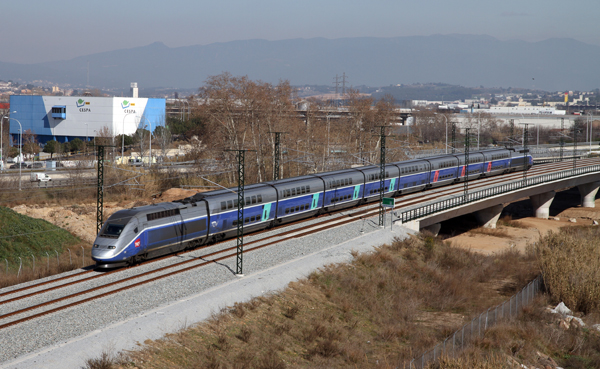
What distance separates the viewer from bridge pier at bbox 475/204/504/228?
66.1 meters

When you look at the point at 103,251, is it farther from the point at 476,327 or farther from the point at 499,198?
the point at 499,198

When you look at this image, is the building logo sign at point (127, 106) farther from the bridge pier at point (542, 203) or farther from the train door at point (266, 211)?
the train door at point (266, 211)

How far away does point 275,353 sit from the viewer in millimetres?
23906

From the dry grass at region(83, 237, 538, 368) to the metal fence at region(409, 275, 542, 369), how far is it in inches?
58.5

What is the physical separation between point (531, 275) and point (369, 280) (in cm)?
1232

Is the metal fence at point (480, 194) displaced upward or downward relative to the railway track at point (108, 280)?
upward

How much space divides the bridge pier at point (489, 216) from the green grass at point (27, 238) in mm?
45521

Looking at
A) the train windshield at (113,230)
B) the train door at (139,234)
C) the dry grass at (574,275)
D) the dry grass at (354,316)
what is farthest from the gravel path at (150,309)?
the dry grass at (574,275)

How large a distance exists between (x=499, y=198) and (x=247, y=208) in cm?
3529

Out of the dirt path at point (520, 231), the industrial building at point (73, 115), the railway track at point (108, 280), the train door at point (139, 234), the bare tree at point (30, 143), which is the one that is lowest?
the dirt path at point (520, 231)

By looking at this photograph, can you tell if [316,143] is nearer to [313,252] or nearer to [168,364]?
[313,252]

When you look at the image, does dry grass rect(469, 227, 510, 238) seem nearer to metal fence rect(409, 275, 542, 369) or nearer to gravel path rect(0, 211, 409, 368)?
metal fence rect(409, 275, 542, 369)

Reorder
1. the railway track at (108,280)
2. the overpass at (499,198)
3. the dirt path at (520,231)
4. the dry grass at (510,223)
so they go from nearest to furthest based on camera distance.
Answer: the railway track at (108,280)
the overpass at (499,198)
the dirt path at (520,231)
the dry grass at (510,223)

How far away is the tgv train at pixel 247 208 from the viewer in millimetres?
31281
